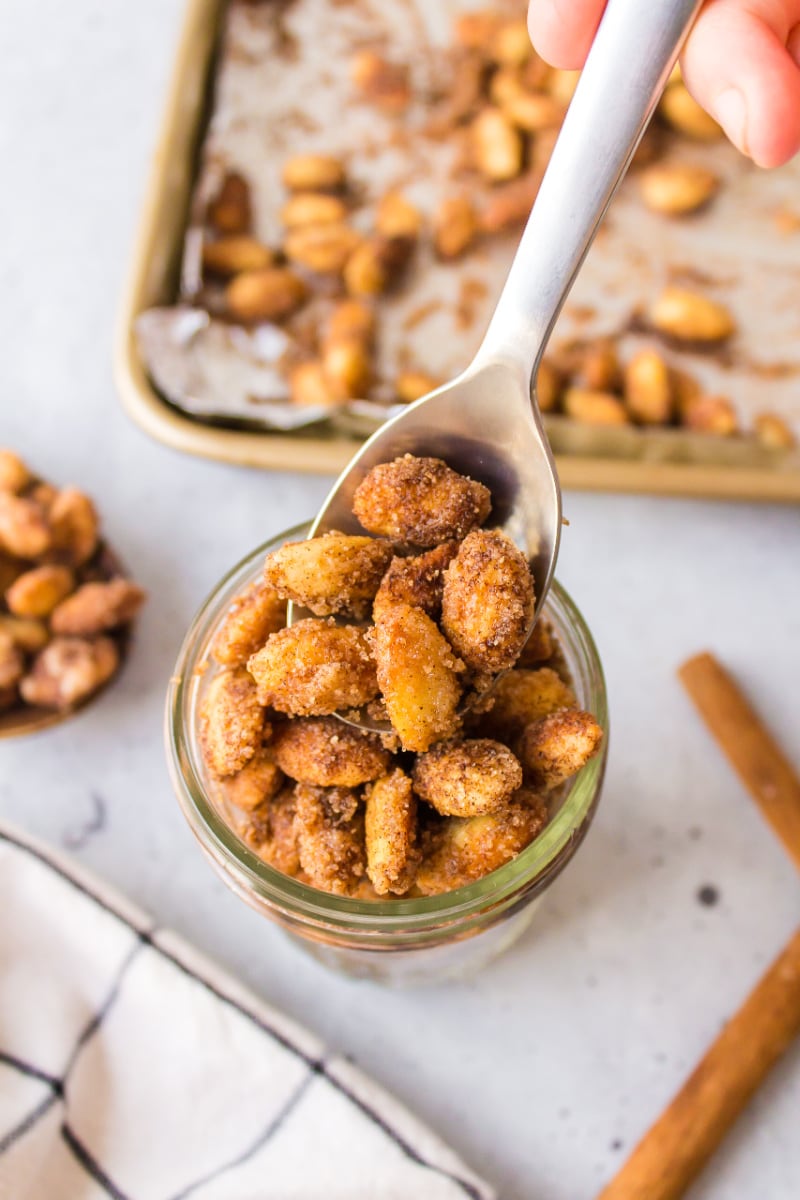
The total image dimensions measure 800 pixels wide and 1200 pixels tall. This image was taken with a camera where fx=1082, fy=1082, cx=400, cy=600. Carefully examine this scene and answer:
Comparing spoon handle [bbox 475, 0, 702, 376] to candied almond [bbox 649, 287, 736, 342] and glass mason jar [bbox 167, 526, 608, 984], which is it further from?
candied almond [bbox 649, 287, 736, 342]

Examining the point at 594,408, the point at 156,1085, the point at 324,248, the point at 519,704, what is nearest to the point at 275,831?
the point at 519,704

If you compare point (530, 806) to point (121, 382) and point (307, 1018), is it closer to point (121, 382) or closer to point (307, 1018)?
point (307, 1018)

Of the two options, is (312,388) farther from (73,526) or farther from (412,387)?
(73,526)

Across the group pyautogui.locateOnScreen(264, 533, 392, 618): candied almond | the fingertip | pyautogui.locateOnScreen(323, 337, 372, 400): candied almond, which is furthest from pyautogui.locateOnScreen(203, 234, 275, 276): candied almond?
pyautogui.locateOnScreen(264, 533, 392, 618): candied almond

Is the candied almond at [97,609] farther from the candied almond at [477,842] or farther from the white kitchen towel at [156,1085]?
the candied almond at [477,842]

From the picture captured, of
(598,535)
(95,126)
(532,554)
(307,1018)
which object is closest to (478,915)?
(532,554)
